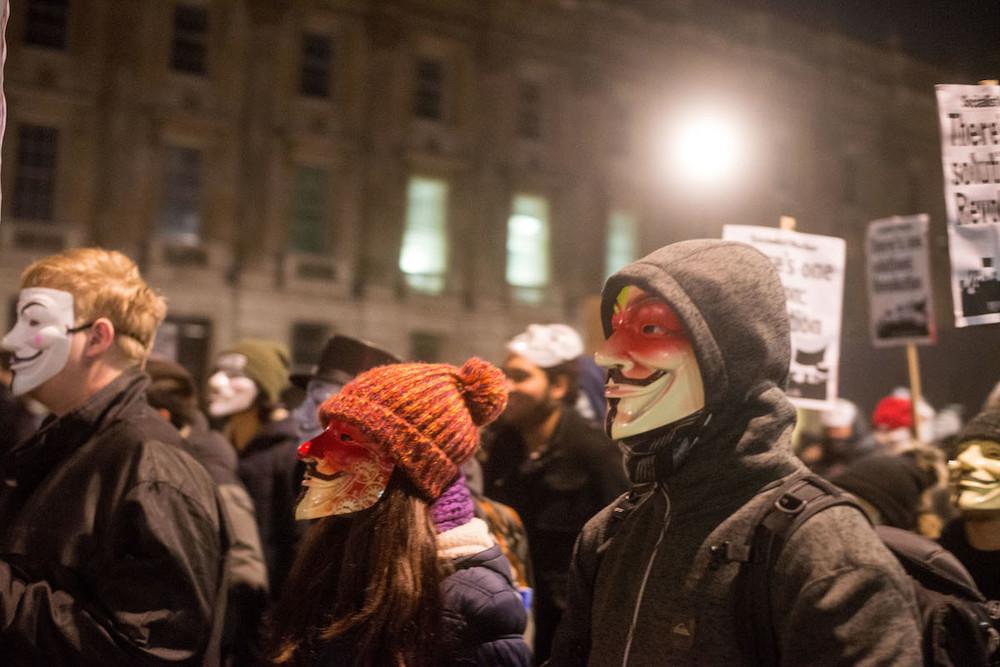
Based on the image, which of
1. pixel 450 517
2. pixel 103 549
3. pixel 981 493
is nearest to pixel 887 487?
pixel 981 493

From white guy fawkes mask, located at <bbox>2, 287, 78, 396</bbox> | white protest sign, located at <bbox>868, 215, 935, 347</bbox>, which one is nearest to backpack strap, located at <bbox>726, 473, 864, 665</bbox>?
white guy fawkes mask, located at <bbox>2, 287, 78, 396</bbox>

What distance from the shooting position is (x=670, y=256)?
6.81 ft

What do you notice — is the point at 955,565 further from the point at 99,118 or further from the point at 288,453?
the point at 99,118

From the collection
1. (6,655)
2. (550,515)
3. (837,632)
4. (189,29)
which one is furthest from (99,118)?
(837,632)

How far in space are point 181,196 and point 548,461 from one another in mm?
17593

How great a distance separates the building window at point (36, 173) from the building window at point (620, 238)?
1295 cm

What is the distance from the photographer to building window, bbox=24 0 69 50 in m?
19.4

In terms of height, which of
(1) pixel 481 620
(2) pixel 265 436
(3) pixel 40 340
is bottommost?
(2) pixel 265 436

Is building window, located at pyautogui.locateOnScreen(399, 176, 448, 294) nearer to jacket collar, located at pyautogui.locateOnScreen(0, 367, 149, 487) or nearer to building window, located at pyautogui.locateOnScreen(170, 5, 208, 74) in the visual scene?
building window, located at pyautogui.locateOnScreen(170, 5, 208, 74)

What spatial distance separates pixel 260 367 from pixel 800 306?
3.33 m

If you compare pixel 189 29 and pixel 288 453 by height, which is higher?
pixel 189 29

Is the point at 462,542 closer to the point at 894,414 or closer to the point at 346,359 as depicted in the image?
the point at 346,359

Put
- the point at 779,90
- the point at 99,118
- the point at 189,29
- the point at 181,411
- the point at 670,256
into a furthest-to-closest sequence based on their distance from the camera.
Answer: the point at 779,90
the point at 189,29
the point at 99,118
the point at 181,411
the point at 670,256

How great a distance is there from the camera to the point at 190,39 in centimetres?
2078
